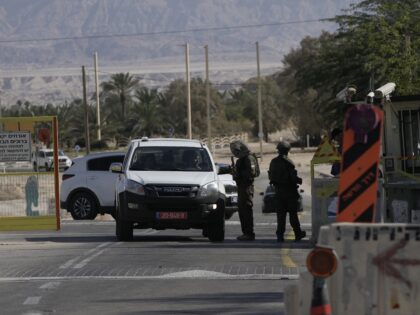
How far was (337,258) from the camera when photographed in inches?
322

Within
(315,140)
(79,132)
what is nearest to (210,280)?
(315,140)

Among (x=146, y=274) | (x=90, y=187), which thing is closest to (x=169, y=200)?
(x=146, y=274)

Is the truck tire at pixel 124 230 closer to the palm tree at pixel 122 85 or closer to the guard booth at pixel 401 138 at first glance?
the guard booth at pixel 401 138

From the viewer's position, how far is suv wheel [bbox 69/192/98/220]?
3058 cm

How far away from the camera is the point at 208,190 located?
20.5 meters

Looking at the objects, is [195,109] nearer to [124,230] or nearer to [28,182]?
[28,182]

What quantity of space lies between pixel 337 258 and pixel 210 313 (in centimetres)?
375

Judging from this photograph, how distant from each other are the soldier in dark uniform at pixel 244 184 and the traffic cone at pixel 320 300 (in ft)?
41.4

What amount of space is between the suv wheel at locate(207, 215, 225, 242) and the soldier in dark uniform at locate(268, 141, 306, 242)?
959 mm

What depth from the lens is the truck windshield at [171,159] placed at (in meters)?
21.2

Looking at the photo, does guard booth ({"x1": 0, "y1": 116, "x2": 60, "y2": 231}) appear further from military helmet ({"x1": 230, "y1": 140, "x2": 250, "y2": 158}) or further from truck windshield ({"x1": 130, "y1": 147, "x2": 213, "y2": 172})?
military helmet ({"x1": 230, "y1": 140, "x2": 250, "y2": 158})

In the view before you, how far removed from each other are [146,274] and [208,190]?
5353 mm

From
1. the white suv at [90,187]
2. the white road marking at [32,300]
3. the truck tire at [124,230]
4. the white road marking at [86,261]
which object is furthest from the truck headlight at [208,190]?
the white suv at [90,187]

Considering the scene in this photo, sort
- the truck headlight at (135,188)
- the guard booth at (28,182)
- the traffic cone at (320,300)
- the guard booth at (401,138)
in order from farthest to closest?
the guard booth at (28,182)
the truck headlight at (135,188)
the guard booth at (401,138)
the traffic cone at (320,300)
